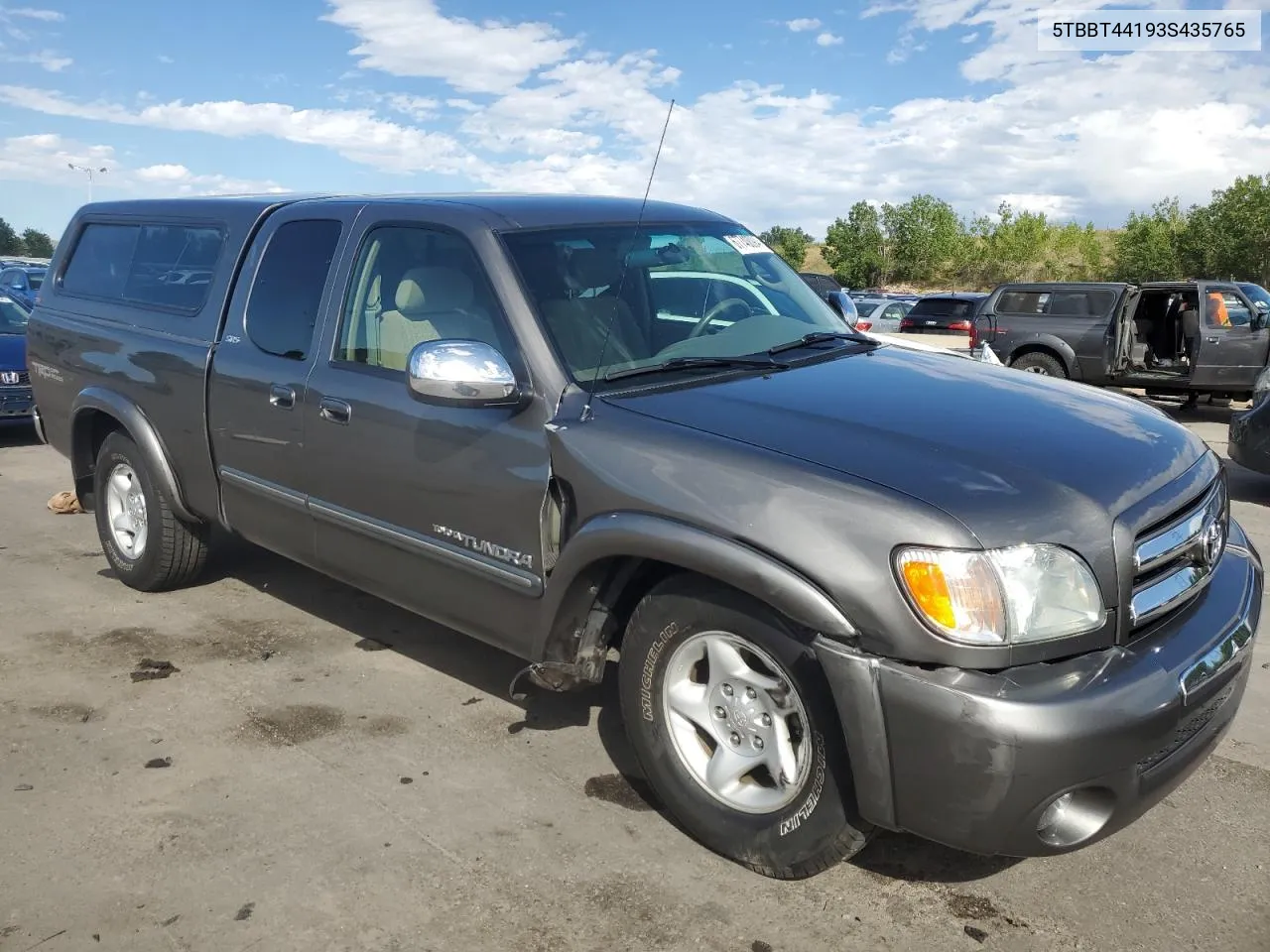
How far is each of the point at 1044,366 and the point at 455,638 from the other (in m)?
12.5

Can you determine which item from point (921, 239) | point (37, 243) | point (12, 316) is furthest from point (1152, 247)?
point (37, 243)

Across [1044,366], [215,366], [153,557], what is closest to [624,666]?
[215,366]

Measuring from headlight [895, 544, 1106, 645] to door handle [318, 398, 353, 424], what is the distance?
2.12 metres

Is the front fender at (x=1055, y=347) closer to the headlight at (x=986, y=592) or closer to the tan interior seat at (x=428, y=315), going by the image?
the tan interior seat at (x=428, y=315)

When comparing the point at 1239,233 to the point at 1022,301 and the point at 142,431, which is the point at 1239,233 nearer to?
the point at 1022,301

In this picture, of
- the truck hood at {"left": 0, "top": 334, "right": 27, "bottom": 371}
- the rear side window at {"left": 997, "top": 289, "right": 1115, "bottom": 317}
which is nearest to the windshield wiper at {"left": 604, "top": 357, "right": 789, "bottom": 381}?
the truck hood at {"left": 0, "top": 334, "right": 27, "bottom": 371}

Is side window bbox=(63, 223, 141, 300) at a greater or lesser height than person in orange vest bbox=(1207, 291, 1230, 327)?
greater

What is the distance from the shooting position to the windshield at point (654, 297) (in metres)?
3.41

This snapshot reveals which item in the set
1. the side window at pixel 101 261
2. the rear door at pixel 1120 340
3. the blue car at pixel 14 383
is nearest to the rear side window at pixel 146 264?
the side window at pixel 101 261

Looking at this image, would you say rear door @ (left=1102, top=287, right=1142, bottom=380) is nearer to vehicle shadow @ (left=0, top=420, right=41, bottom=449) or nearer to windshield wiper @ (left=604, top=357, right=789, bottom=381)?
windshield wiper @ (left=604, top=357, right=789, bottom=381)

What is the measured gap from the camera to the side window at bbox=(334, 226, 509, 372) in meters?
3.54

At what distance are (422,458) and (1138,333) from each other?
46.0 ft

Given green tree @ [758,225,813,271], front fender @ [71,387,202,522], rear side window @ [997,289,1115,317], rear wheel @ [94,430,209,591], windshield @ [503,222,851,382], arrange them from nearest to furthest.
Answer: windshield @ [503,222,851,382] < front fender @ [71,387,202,522] < rear wheel @ [94,430,209,591] < rear side window @ [997,289,1115,317] < green tree @ [758,225,813,271]

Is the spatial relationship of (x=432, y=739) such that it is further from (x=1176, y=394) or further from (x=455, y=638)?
(x=1176, y=394)
